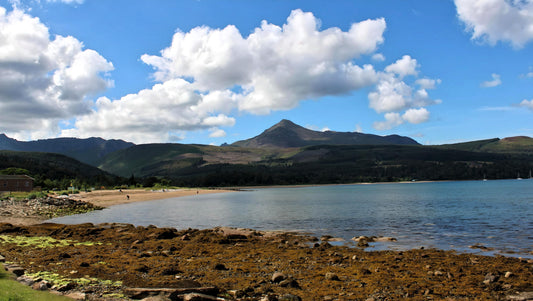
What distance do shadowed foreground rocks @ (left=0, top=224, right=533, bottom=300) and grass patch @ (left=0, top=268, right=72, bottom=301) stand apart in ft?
2.24

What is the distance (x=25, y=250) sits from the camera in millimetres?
22406

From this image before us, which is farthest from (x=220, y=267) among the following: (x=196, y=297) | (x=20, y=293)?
(x=20, y=293)

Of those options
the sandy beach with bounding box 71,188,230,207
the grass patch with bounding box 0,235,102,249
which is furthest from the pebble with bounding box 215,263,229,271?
A: the sandy beach with bounding box 71,188,230,207

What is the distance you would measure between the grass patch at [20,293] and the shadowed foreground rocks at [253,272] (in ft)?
2.24

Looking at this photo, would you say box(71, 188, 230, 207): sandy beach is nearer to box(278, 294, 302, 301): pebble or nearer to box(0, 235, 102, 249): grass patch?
box(0, 235, 102, 249): grass patch

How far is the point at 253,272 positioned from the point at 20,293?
9.20 metres

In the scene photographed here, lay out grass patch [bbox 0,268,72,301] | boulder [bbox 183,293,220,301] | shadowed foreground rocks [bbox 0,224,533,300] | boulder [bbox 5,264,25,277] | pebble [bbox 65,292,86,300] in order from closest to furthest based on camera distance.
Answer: grass patch [bbox 0,268,72,301] → boulder [bbox 183,293,220,301] → pebble [bbox 65,292,86,300] → shadowed foreground rocks [bbox 0,224,533,300] → boulder [bbox 5,264,25,277]

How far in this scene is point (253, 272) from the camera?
57.4ft

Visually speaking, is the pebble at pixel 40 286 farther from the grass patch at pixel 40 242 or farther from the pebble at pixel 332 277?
the grass patch at pixel 40 242

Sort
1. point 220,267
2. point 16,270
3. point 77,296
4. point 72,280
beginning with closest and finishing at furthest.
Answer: point 77,296 < point 72,280 < point 16,270 < point 220,267

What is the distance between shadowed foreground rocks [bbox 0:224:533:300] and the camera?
1375 centimetres

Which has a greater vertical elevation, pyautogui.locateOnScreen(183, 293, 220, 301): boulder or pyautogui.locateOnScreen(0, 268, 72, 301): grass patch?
pyautogui.locateOnScreen(0, 268, 72, 301): grass patch

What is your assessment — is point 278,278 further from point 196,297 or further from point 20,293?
point 20,293

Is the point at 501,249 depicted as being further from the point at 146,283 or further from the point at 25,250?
the point at 25,250
